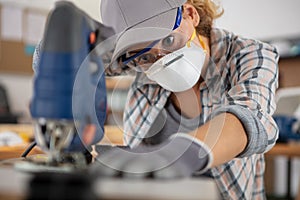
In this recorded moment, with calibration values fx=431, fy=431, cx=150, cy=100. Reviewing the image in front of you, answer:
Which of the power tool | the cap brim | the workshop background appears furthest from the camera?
the workshop background

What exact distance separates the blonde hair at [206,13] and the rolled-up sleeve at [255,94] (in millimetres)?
112

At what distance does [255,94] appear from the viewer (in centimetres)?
85

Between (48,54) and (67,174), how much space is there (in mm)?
151

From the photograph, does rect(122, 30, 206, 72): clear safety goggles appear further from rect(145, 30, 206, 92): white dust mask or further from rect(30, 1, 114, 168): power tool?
rect(30, 1, 114, 168): power tool

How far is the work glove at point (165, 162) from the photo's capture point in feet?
1.69

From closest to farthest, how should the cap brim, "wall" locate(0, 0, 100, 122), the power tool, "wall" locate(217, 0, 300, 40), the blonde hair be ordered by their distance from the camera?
the power tool
the cap brim
the blonde hair
"wall" locate(217, 0, 300, 40)
"wall" locate(0, 0, 100, 122)

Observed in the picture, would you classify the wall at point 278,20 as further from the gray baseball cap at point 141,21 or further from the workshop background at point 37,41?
the gray baseball cap at point 141,21

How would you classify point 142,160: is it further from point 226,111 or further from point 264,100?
point 264,100

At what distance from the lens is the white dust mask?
3.11 ft

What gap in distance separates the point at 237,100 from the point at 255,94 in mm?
54

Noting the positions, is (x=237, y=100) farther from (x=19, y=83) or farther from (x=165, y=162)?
(x=19, y=83)

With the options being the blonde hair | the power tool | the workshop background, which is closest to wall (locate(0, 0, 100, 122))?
the workshop background

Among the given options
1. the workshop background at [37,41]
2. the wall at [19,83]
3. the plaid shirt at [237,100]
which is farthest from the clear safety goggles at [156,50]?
the wall at [19,83]

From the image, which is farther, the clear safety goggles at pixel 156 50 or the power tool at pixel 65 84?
the clear safety goggles at pixel 156 50
